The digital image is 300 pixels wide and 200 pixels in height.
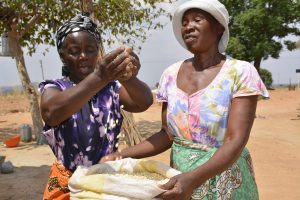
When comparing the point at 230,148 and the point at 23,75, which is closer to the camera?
the point at 230,148

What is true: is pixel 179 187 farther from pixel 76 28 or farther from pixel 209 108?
pixel 76 28

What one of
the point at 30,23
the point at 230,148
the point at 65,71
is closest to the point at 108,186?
the point at 230,148

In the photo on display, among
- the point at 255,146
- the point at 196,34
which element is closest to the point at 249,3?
the point at 255,146

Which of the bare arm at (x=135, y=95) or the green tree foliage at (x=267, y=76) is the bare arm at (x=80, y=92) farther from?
the green tree foliage at (x=267, y=76)

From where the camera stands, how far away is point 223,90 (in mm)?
1609

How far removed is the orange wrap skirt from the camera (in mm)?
1644

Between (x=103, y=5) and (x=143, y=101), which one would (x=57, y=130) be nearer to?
(x=143, y=101)

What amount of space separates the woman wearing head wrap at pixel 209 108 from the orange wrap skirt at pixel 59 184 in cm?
20

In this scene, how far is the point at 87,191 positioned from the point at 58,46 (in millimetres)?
640

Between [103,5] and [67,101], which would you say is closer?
[67,101]

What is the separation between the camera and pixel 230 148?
153cm

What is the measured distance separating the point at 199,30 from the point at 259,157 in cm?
624

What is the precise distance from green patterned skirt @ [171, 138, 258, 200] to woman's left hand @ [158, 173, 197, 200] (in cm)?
22

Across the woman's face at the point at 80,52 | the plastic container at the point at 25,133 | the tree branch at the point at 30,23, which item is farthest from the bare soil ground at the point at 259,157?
the woman's face at the point at 80,52
